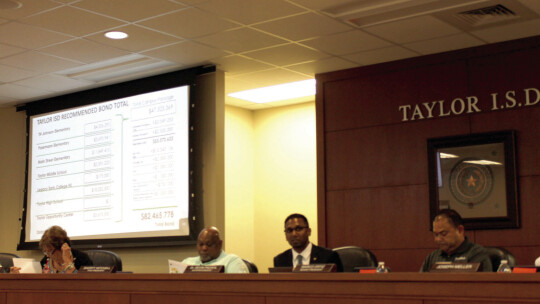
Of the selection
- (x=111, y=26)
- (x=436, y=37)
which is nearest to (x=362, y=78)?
(x=436, y=37)

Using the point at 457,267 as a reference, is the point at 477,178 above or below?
above

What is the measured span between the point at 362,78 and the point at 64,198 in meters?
3.52

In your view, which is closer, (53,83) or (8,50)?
(8,50)

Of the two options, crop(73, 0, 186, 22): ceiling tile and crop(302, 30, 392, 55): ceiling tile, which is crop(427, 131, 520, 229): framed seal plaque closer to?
crop(302, 30, 392, 55): ceiling tile

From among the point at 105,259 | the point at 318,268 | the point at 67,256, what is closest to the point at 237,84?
the point at 105,259

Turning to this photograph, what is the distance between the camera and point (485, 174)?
6.12m

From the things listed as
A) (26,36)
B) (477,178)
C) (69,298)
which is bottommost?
(69,298)

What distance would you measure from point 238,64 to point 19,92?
2.67m

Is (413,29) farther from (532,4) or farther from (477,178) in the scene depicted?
(477,178)

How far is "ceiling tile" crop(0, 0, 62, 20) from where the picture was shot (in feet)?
17.5

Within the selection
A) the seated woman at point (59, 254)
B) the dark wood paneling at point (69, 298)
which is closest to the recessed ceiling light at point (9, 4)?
the seated woman at point (59, 254)

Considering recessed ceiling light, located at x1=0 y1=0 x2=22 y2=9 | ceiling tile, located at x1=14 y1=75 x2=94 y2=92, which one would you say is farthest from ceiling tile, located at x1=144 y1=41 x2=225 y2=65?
recessed ceiling light, located at x1=0 y1=0 x2=22 y2=9

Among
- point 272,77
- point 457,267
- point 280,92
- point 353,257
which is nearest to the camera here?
point 457,267

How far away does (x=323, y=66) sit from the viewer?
702 cm
